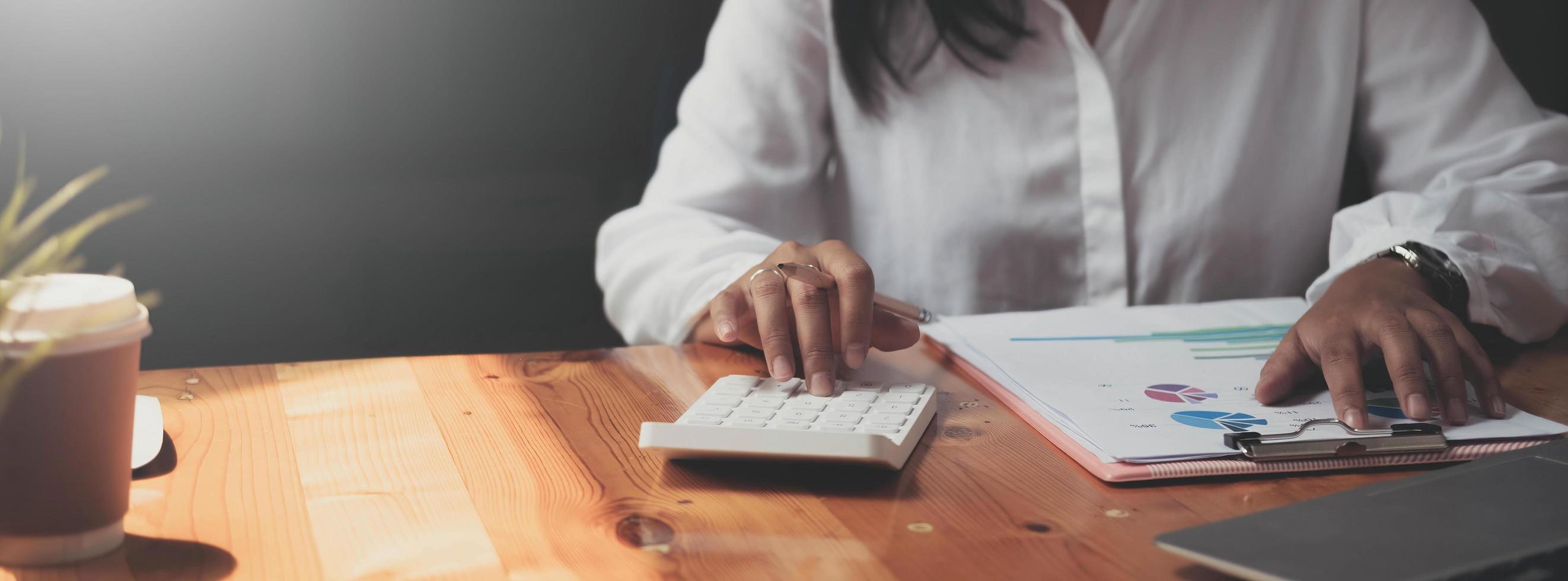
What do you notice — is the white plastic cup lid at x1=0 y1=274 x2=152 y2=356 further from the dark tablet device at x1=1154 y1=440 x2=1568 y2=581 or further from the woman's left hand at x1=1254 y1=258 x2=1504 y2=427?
the woman's left hand at x1=1254 y1=258 x2=1504 y2=427

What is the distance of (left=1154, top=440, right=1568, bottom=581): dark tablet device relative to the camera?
0.40m

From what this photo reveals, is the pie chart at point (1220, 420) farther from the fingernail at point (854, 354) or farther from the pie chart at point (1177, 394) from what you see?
the fingernail at point (854, 354)

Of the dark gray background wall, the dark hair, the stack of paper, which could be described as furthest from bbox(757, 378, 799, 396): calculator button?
the dark gray background wall

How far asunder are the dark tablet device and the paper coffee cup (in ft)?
1.35

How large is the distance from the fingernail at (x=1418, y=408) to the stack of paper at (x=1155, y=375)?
11 millimetres

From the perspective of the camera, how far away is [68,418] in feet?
1.35

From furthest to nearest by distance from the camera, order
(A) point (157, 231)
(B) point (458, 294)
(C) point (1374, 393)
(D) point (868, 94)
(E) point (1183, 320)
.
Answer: (B) point (458, 294) → (A) point (157, 231) → (D) point (868, 94) → (E) point (1183, 320) → (C) point (1374, 393)

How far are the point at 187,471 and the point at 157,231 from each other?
3.34 ft

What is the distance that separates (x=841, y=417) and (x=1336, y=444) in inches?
9.9

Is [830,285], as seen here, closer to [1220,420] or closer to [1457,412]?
[1220,420]

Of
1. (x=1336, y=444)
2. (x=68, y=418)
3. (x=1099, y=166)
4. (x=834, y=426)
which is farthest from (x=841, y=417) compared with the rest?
(x=1099, y=166)

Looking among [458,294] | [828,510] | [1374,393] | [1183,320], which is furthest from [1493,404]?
[458,294]

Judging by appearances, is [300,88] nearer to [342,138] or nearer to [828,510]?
[342,138]

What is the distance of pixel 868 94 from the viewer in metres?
1.15
